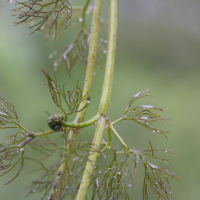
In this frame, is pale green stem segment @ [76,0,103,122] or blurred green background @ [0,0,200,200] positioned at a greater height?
blurred green background @ [0,0,200,200]

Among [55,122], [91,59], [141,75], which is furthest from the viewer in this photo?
[141,75]

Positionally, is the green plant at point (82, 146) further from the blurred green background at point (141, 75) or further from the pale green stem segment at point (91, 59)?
the blurred green background at point (141, 75)

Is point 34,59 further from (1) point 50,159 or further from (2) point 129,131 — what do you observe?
(2) point 129,131

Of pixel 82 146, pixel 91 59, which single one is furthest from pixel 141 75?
pixel 82 146

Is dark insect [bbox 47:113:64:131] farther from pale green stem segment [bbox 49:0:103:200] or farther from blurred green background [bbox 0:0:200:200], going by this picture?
blurred green background [bbox 0:0:200:200]

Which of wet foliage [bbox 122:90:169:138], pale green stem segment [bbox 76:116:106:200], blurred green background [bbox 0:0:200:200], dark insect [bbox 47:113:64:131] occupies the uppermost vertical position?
blurred green background [bbox 0:0:200:200]

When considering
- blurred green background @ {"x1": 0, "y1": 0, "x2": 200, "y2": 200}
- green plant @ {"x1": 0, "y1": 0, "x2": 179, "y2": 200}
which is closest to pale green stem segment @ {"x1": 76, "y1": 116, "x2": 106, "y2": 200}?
green plant @ {"x1": 0, "y1": 0, "x2": 179, "y2": 200}

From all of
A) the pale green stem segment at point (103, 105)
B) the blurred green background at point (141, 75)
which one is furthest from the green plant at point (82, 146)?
the blurred green background at point (141, 75)

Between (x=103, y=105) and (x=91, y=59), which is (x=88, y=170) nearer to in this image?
(x=103, y=105)

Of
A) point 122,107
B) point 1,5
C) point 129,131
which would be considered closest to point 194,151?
point 129,131
